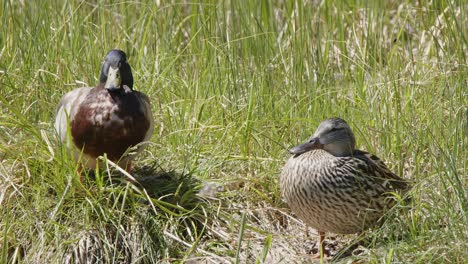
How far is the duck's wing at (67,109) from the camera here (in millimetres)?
4754

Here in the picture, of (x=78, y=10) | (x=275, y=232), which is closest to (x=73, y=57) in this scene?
(x=78, y=10)

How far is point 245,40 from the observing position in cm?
574

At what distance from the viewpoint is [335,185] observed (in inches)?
179

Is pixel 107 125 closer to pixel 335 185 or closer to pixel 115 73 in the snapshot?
pixel 115 73

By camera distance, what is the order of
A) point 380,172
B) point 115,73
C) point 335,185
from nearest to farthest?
point 335,185, point 380,172, point 115,73

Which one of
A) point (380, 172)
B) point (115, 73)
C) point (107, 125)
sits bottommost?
point (380, 172)

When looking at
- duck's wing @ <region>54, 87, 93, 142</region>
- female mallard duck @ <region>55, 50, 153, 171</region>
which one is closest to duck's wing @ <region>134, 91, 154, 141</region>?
female mallard duck @ <region>55, 50, 153, 171</region>

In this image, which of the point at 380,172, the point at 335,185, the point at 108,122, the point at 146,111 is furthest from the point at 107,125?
the point at 380,172

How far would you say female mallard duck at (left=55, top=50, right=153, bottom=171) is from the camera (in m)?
4.68

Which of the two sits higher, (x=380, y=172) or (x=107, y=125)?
(x=107, y=125)

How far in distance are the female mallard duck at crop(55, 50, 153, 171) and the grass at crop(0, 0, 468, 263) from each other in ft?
0.34

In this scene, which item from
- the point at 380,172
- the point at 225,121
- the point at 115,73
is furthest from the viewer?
the point at 225,121

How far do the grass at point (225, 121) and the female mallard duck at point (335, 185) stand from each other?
0.47 feet

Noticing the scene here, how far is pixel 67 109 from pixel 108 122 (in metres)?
0.29
